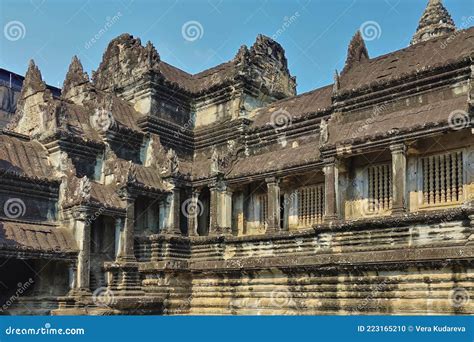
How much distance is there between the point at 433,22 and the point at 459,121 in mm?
25997

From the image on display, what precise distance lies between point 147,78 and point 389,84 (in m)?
10.4

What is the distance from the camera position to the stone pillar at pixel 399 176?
17.6 meters

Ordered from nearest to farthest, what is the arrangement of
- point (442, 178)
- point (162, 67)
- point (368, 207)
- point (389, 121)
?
point (442, 178), point (389, 121), point (368, 207), point (162, 67)

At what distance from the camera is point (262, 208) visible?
932 inches

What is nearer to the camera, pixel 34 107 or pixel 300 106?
pixel 34 107

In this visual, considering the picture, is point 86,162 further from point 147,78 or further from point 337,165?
point 337,165

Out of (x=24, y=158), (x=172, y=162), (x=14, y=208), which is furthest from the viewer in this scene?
(x=172, y=162)

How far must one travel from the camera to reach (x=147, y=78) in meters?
25.6

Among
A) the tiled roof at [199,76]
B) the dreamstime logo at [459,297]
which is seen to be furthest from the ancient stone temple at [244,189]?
the tiled roof at [199,76]
